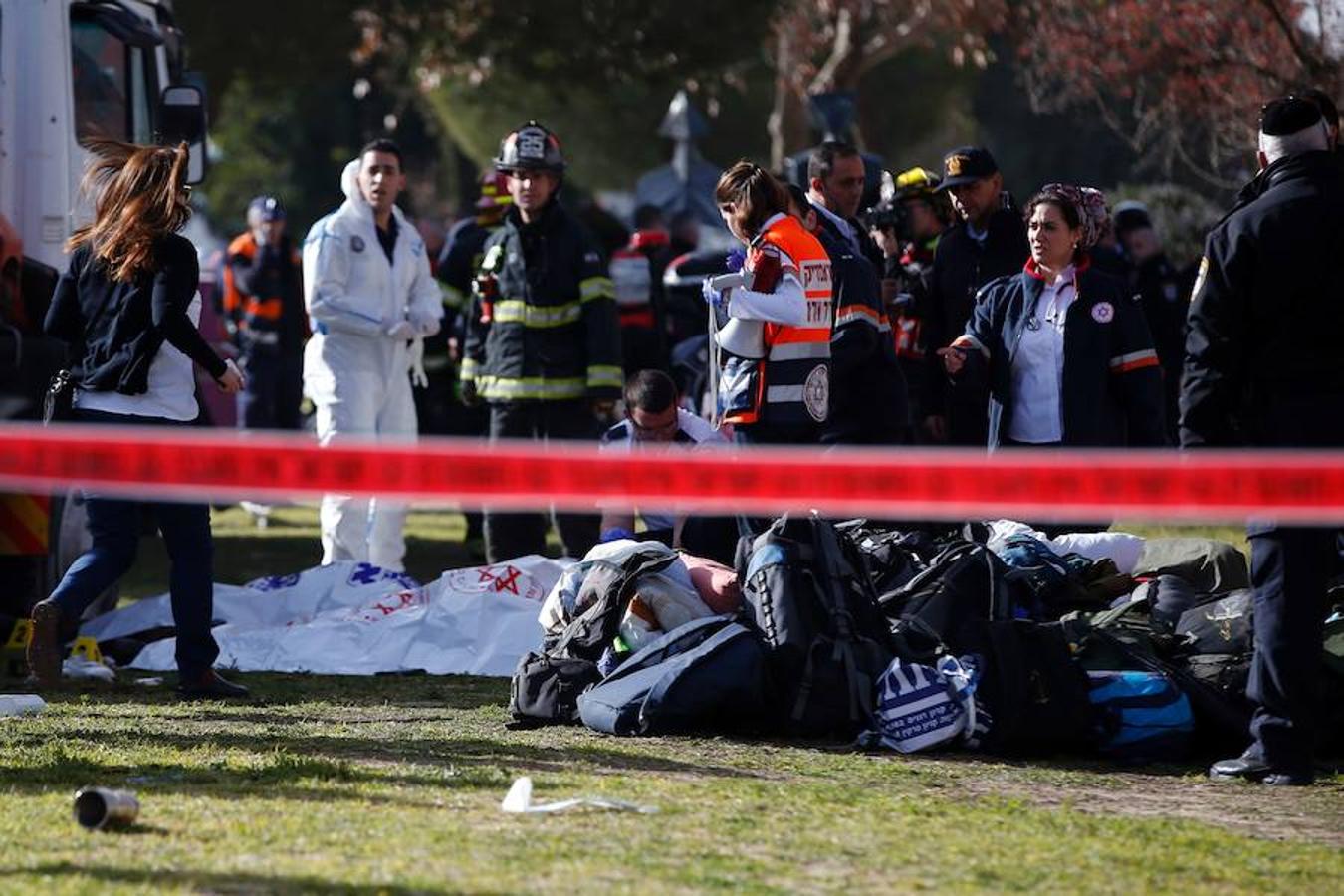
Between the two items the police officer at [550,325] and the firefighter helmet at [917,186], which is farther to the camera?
the firefighter helmet at [917,186]

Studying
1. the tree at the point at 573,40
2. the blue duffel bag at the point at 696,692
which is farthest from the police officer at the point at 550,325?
the tree at the point at 573,40

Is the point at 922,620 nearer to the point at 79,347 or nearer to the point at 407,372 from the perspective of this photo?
the point at 79,347

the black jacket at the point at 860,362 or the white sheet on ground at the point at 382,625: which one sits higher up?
the black jacket at the point at 860,362

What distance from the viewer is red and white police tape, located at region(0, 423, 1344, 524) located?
19.4 feet

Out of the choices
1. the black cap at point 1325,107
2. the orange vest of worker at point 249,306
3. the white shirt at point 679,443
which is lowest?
the white shirt at point 679,443

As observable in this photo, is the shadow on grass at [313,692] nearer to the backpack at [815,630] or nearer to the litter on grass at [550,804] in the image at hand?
the backpack at [815,630]

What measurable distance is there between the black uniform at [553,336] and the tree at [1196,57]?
6.67 meters

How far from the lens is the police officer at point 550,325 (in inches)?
443

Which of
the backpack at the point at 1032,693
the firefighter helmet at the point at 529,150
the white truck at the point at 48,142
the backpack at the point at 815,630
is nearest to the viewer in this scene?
the backpack at the point at 1032,693

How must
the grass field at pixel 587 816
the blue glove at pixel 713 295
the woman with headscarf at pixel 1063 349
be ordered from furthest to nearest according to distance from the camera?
1. the woman with headscarf at pixel 1063 349
2. the blue glove at pixel 713 295
3. the grass field at pixel 587 816

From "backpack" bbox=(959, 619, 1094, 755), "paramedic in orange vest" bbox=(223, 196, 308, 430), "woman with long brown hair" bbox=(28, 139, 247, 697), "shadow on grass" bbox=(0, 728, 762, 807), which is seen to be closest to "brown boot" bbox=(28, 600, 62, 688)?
"woman with long brown hair" bbox=(28, 139, 247, 697)

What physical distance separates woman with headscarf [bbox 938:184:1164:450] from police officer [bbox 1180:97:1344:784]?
2.00m

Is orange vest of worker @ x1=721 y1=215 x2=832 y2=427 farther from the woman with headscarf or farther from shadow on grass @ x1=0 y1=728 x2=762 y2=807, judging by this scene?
shadow on grass @ x1=0 y1=728 x2=762 y2=807

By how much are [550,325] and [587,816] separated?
528 centimetres
